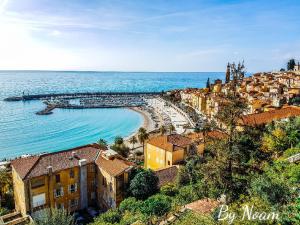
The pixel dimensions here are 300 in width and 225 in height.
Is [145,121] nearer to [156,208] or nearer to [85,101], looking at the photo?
[85,101]

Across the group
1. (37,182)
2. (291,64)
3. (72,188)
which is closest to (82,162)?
(72,188)

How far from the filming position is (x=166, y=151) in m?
34.4

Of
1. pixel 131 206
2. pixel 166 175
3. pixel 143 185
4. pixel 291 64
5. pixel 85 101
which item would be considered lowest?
pixel 85 101

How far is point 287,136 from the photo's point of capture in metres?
24.3

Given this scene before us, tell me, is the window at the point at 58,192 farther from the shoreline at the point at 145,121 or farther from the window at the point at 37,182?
the shoreline at the point at 145,121

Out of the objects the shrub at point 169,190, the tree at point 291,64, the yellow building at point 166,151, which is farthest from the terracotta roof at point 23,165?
the tree at point 291,64

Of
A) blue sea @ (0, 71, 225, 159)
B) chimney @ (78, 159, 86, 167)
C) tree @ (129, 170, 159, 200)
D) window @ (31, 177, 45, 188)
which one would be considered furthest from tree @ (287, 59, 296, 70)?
window @ (31, 177, 45, 188)

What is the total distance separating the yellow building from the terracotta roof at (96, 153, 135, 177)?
8363mm

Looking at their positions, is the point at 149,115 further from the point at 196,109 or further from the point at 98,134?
the point at 98,134

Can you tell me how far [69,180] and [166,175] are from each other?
9989 mm

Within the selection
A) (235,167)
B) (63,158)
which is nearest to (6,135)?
(63,158)

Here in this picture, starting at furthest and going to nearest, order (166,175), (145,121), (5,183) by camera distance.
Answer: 1. (145,121)
2. (5,183)
3. (166,175)

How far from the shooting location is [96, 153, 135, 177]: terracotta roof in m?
25.3

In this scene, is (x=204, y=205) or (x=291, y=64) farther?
(x=291, y=64)
